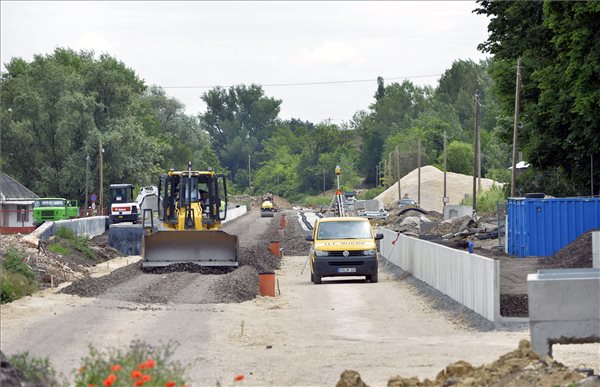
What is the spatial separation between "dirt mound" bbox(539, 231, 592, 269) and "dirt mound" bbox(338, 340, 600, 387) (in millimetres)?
19837

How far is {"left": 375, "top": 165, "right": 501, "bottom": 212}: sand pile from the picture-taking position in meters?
123

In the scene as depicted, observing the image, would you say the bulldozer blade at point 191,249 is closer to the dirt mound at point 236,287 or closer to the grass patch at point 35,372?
the dirt mound at point 236,287

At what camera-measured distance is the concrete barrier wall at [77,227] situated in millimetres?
49225

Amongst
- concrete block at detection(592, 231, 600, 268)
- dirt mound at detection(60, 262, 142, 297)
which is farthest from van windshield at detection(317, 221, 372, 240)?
concrete block at detection(592, 231, 600, 268)

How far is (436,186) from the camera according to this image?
12712cm

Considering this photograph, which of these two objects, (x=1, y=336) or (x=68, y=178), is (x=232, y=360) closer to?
(x=1, y=336)

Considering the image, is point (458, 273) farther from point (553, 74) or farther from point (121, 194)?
point (121, 194)

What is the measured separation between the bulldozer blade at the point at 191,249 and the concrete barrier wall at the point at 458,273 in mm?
5410

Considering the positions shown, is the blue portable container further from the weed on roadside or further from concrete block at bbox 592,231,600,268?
the weed on roadside

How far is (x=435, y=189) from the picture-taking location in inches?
4990

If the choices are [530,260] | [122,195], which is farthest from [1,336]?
[122,195]

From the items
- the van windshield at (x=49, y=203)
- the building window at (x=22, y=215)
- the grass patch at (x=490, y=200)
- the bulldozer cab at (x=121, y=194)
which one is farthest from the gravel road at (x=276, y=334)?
the bulldozer cab at (x=121, y=194)

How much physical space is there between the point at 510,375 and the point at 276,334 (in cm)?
748

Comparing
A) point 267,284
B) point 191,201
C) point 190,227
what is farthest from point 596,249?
point 191,201
